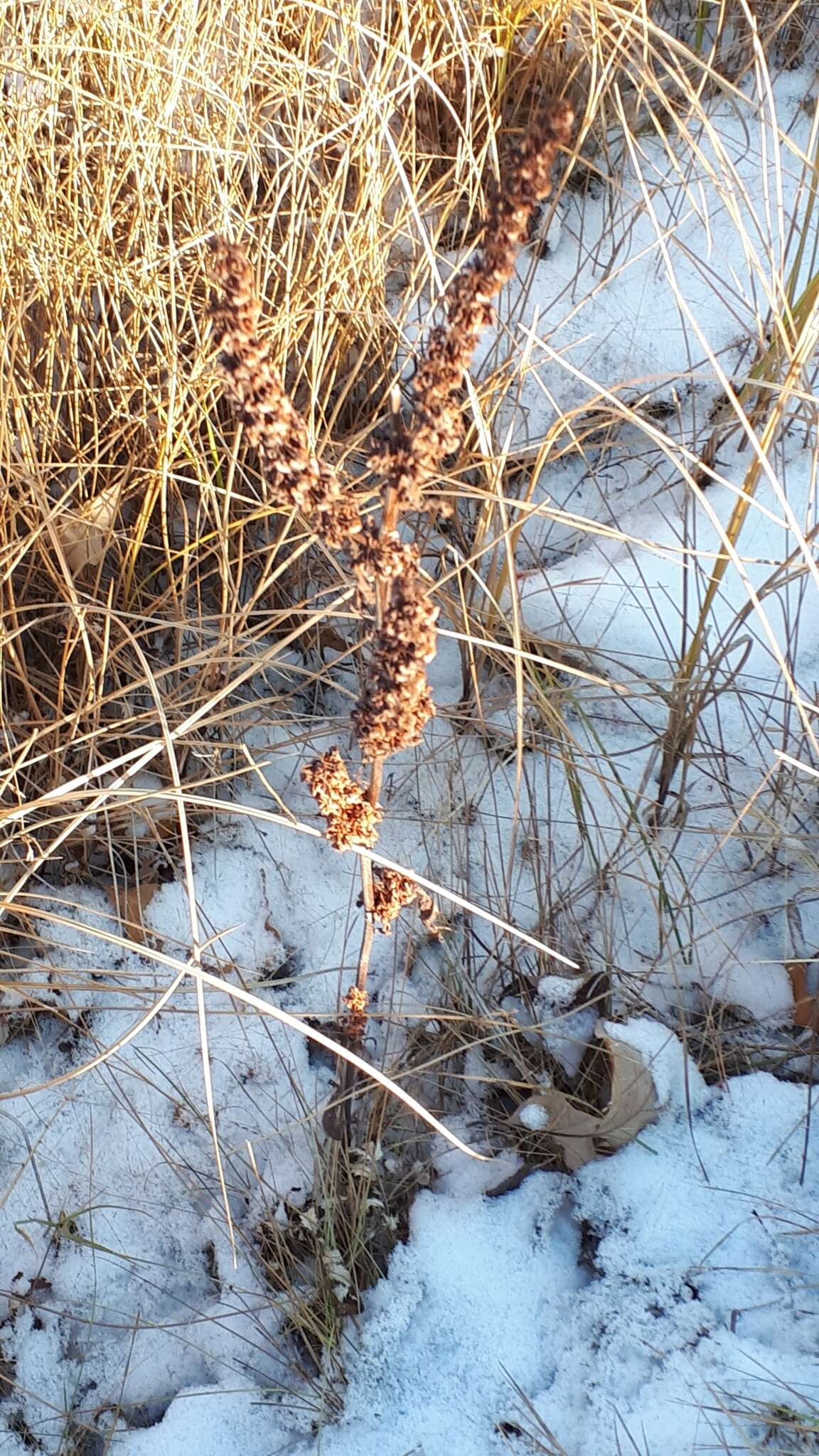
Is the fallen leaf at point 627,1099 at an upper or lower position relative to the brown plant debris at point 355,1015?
lower

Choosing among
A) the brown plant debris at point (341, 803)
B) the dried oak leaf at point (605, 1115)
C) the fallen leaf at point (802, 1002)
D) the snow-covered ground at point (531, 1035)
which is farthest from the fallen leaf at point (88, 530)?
the fallen leaf at point (802, 1002)

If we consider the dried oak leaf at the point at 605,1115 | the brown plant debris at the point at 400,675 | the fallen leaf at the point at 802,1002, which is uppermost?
the brown plant debris at the point at 400,675

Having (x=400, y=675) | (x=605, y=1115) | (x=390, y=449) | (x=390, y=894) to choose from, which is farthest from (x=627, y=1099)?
(x=390, y=449)

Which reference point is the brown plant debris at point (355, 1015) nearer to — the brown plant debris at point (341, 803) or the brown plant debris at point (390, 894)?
the brown plant debris at point (390, 894)

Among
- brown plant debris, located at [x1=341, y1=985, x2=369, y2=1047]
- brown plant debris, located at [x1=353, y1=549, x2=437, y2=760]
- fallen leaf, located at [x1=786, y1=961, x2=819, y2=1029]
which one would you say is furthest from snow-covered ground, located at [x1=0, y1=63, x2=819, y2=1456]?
brown plant debris, located at [x1=353, y1=549, x2=437, y2=760]

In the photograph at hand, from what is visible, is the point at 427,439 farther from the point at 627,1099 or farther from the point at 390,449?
the point at 627,1099

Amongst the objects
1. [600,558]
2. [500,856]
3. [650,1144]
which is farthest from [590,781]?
[650,1144]

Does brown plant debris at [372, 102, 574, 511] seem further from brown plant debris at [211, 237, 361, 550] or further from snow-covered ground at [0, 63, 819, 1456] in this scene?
snow-covered ground at [0, 63, 819, 1456]
